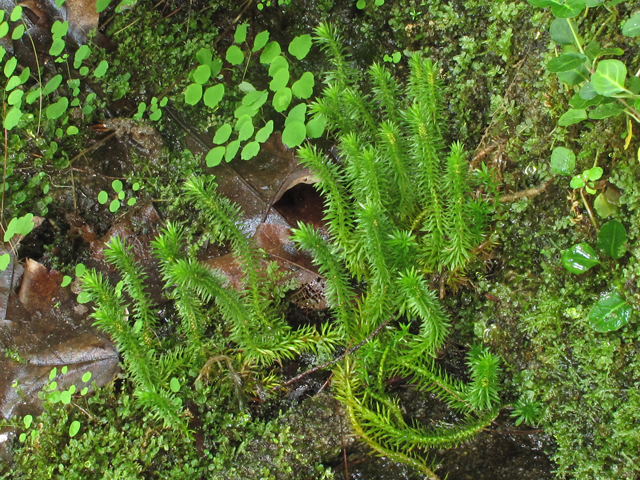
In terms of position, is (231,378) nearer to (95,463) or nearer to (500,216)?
(95,463)

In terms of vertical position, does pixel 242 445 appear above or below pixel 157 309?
below

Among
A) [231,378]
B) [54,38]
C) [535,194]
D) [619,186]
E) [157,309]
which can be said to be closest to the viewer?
[619,186]

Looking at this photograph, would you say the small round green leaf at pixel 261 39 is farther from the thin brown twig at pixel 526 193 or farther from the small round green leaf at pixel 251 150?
the thin brown twig at pixel 526 193

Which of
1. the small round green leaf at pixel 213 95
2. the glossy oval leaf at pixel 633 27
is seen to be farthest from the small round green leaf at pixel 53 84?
the glossy oval leaf at pixel 633 27

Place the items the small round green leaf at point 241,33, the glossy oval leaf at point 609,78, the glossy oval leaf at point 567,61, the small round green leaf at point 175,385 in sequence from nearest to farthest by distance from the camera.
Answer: the glossy oval leaf at point 609,78 → the glossy oval leaf at point 567,61 → the small round green leaf at point 175,385 → the small round green leaf at point 241,33

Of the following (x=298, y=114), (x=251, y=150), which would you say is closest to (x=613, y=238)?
(x=298, y=114)

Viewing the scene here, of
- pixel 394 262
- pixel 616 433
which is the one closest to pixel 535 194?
pixel 394 262

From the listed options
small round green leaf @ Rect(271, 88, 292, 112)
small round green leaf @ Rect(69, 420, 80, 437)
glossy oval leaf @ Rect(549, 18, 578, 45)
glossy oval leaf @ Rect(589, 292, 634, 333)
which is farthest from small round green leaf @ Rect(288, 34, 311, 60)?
small round green leaf @ Rect(69, 420, 80, 437)
